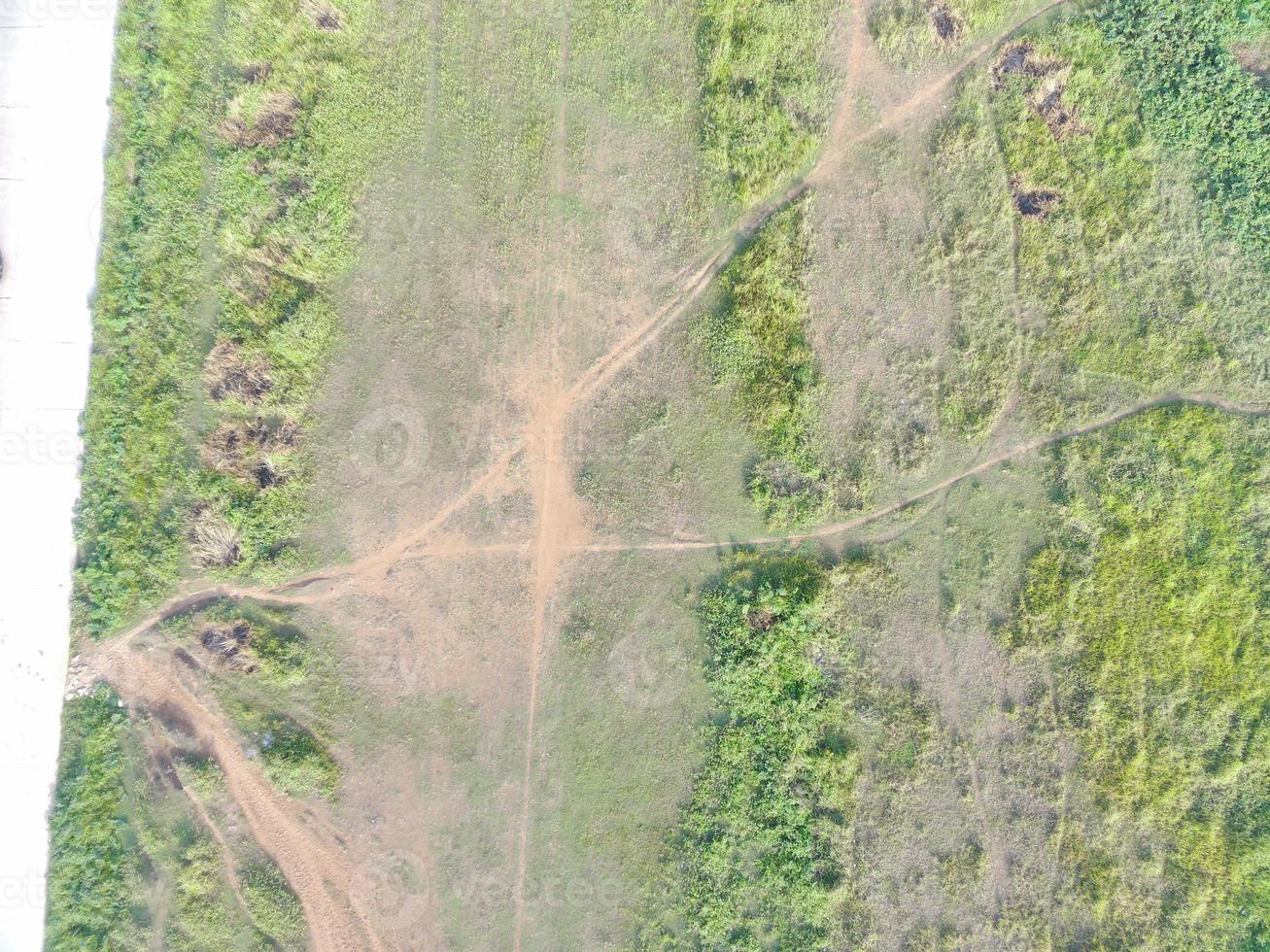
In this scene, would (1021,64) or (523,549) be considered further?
(1021,64)

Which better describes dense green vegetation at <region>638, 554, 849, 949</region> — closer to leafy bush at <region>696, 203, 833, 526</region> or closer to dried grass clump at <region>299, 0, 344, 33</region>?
leafy bush at <region>696, 203, 833, 526</region>

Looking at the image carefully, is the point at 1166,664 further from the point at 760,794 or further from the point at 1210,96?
the point at 1210,96

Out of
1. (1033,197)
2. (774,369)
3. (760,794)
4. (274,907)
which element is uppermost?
(1033,197)

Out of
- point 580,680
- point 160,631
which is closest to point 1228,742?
point 580,680

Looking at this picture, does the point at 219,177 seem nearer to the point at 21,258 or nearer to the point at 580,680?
the point at 21,258

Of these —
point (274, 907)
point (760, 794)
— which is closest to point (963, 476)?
point (760, 794)

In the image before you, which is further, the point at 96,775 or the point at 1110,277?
the point at 1110,277

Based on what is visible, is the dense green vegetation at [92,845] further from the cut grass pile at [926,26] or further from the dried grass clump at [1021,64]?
the dried grass clump at [1021,64]

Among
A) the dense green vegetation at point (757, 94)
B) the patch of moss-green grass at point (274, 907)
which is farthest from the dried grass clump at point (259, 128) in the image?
the patch of moss-green grass at point (274, 907)
